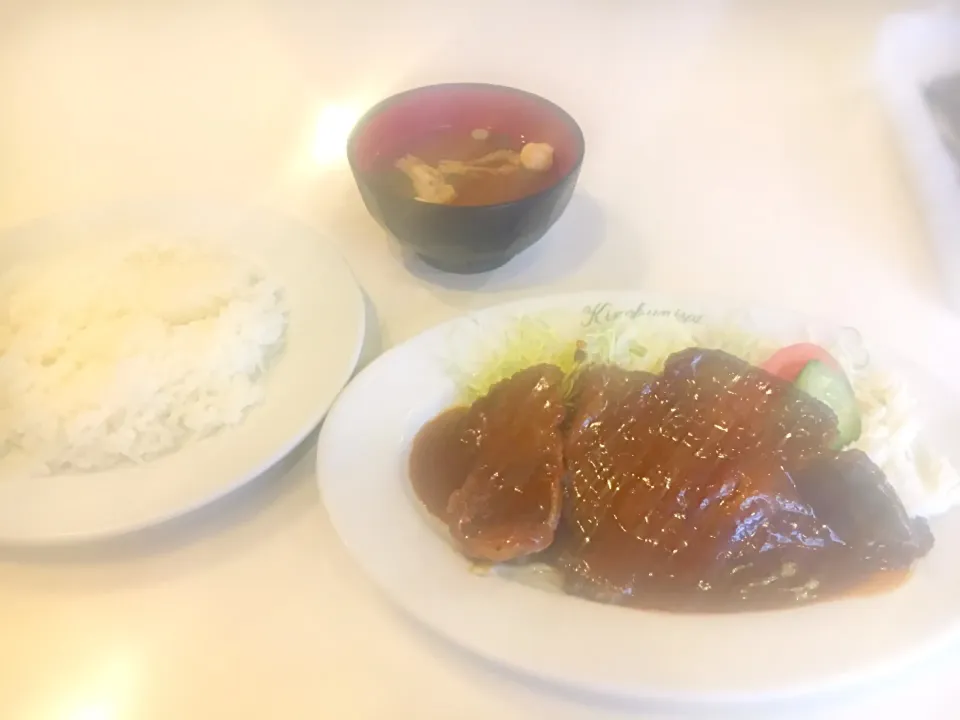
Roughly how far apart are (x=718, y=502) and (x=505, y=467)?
244mm

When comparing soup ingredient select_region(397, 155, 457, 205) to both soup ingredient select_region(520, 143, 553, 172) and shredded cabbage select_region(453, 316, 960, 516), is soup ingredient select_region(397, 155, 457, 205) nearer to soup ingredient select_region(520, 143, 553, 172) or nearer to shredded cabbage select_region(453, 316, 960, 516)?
soup ingredient select_region(520, 143, 553, 172)

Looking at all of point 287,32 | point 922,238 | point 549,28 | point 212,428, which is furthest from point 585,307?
point 287,32

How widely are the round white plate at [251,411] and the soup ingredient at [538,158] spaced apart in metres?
0.35

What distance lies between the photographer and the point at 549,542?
2.97 ft

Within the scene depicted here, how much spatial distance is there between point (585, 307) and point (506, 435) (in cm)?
29

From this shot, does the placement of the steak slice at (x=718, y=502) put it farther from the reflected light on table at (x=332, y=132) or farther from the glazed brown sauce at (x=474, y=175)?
the reflected light on table at (x=332, y=132)

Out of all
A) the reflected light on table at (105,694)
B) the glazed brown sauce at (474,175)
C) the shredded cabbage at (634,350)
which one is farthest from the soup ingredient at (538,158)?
the reflected light on table at (105,694)

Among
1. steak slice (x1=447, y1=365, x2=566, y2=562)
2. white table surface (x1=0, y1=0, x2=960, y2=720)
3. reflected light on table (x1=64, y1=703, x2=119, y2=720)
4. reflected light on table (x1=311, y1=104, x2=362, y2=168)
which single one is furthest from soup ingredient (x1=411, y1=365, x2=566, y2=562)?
reflected light on table (x1=311, y1=104, x2=362, y2=168)

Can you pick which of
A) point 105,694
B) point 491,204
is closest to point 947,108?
point 491,204

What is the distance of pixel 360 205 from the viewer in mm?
1569

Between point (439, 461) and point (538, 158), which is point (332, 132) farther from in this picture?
point (439, 461)

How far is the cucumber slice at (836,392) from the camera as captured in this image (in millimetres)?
1021

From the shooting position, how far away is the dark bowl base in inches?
52.4

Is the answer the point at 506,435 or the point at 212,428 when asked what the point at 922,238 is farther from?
the point at 212,428
